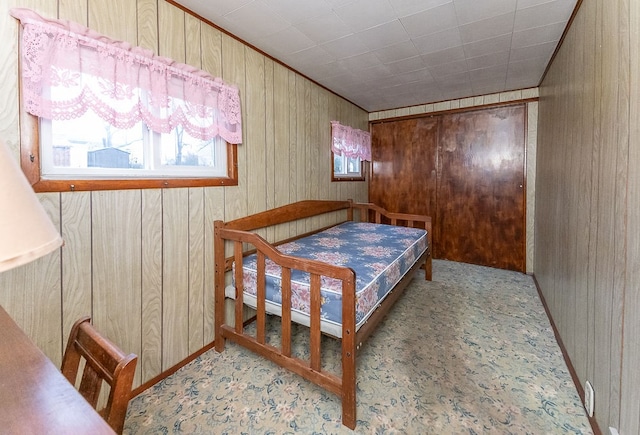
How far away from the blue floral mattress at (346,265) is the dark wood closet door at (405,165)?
1214 millimetres

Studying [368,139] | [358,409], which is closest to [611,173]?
[358,409]

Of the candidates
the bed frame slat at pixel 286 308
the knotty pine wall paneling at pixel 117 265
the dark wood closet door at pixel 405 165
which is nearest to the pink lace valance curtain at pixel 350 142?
Answer: the dark wood closet door at pixel 405 165

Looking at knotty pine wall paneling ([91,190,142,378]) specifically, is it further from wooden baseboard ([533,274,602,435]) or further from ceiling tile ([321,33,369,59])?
wooden baseboard ([533,274,602,435])

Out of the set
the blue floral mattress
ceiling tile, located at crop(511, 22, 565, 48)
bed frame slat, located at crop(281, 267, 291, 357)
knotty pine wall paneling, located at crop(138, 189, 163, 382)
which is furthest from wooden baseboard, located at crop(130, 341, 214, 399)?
ceiling tile, located at crop(511, 22, 565, 48)

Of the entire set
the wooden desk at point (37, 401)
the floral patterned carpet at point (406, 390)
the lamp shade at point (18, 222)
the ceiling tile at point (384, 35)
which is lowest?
the floral patterned carpet at point (406, 390)

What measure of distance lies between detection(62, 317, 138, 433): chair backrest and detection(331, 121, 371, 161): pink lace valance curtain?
10.1 feet

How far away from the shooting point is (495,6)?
1.84 meters

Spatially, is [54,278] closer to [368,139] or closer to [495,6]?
[495,6]

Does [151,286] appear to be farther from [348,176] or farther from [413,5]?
[348,176]

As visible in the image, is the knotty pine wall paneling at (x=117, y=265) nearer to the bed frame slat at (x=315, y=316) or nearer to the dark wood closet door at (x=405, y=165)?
the bed frame slat at (x=315, y=316)

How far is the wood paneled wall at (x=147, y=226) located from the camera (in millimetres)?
1262

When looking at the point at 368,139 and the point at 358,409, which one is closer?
the point at 358,409

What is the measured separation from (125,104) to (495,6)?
2314 mm

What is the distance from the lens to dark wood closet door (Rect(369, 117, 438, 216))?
4.11 meters
